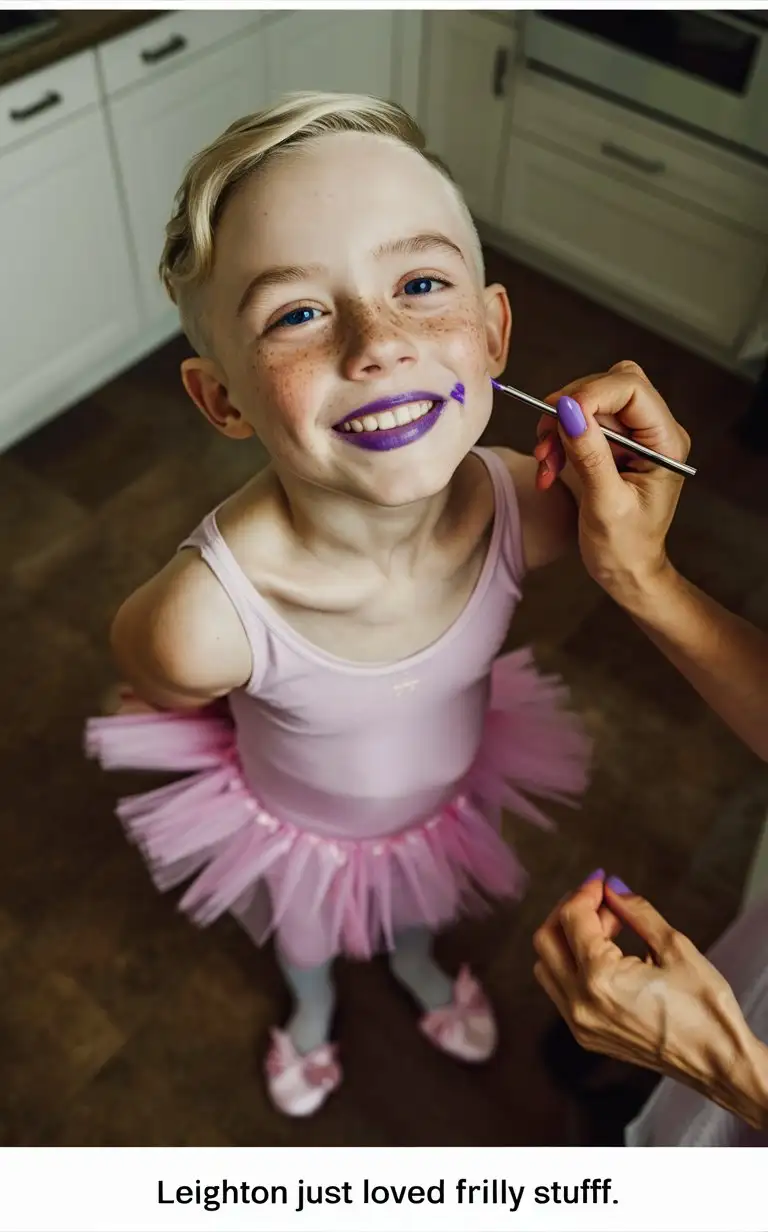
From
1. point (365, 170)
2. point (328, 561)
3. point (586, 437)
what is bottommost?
point (328, 561)

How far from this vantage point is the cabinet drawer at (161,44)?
1864mm

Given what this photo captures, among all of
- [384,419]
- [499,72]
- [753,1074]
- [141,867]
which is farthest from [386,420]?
[499,72]

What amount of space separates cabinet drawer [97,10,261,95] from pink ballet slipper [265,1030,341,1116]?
5.45 ft

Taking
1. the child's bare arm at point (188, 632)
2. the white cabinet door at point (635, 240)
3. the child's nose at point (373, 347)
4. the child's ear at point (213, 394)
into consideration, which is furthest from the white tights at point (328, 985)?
the white cabinet door at point (635, 240)

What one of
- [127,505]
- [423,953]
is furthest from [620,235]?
[423,953]

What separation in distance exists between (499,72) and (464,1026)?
1.99m

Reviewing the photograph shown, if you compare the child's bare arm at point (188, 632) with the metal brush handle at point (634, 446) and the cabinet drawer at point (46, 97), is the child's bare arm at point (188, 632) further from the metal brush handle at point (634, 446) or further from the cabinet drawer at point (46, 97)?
the cabinet drawer at point (46, 97)

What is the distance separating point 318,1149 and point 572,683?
2.83 ft

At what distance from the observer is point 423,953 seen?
1.43 meters

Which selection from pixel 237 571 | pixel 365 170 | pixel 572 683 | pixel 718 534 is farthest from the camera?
pixel 718 534

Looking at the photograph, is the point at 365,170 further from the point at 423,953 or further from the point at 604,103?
the point at 604,103

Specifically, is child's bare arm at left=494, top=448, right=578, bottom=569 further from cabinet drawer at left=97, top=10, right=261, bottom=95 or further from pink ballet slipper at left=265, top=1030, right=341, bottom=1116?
cabinet drawer at left=97, top=10, right=261, bottom=95

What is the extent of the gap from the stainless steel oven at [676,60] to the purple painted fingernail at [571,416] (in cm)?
158

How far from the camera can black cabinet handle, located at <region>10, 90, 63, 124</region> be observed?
1.75 metres
